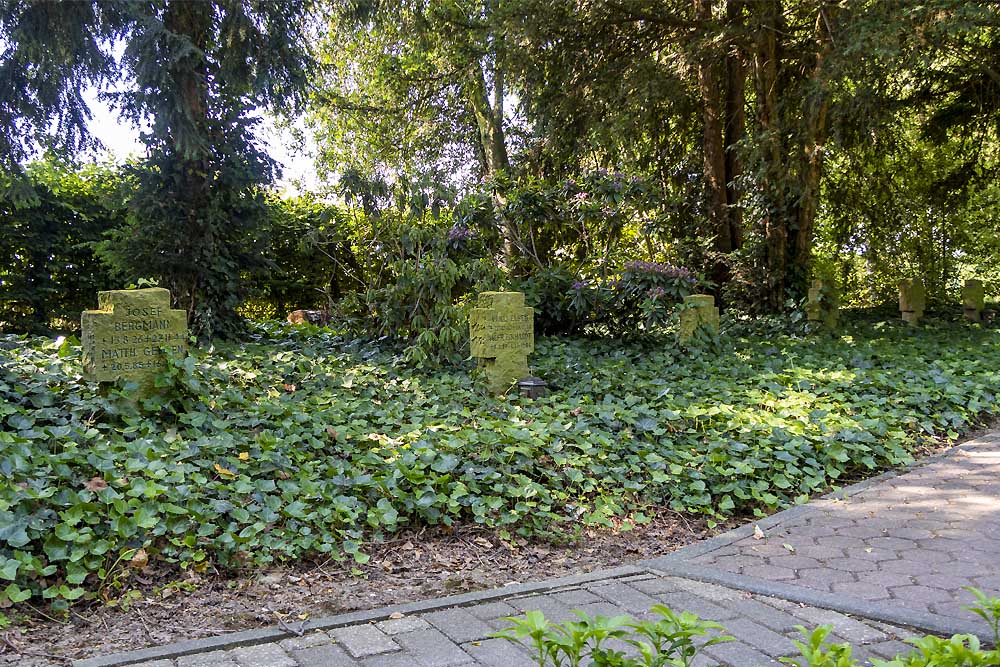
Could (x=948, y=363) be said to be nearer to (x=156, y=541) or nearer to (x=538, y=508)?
(x=538, y=508)

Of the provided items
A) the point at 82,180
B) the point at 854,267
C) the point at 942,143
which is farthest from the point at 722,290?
the point at 82,180

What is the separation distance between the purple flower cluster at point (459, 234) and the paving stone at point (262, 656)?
6.43 meters

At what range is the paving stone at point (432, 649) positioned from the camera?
8.71 feet

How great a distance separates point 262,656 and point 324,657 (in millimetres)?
216

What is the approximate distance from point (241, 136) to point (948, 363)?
339 inches

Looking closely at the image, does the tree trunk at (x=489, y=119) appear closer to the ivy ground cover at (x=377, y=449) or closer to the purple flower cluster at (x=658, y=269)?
the purple flower cluster at (x=658, y=269)

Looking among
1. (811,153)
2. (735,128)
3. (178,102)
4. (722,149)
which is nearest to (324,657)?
(178,102)

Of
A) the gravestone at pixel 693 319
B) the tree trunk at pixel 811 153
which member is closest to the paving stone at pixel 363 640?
the gravestone at pixel 693 319

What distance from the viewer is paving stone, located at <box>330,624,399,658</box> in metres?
2.74

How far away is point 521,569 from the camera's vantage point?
3.68m

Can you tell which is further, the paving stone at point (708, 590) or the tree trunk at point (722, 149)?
the tree trunk at point (722, 149)

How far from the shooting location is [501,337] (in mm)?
7047

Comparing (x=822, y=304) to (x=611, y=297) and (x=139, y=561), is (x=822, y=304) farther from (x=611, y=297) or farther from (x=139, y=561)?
(x=139, y=561)

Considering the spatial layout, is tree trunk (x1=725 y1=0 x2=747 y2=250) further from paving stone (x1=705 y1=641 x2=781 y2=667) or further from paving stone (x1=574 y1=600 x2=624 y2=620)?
paving stone (x1=705 y1=641 x2=781 y2=667)
